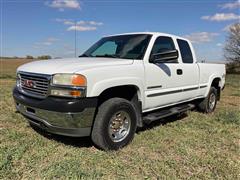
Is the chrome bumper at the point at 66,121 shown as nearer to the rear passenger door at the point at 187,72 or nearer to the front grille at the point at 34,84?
the front grille at the point at 34,84

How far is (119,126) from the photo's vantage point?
169 inches

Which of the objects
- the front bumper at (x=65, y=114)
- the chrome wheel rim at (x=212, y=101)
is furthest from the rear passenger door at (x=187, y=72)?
the front bumper at (x=65, y=114)

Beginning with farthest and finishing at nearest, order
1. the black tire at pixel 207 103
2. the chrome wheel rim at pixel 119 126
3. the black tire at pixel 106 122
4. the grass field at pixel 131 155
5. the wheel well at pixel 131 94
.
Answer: the black tire at pixel 207 103, the wheel well at pixel 131 94, the chrome wheel rim at pixel 119 126, the black tire at pixel 106 122, the grass field at pixel 131 155

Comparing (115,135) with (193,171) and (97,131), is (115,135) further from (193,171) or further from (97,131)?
(193,171)

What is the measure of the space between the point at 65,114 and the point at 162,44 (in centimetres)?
260

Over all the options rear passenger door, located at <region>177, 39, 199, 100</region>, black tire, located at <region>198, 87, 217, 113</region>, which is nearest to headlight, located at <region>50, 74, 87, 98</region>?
rear passenger door, located at <region>177, 39, 199, 100</region>

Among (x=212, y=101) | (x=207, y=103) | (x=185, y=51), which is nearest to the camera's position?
(x=185, y=51)

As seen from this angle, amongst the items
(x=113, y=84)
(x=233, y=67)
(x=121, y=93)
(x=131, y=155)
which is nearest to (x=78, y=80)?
(x=113, y=84)

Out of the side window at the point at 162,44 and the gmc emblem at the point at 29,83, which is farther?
the side window at the point at 162,44

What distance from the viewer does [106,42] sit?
18.5ft

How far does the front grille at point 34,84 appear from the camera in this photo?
3.79 metres

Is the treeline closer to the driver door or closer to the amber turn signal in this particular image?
the driver door

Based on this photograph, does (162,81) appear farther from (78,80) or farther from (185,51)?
(78,80)

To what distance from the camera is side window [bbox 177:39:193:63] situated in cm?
598
